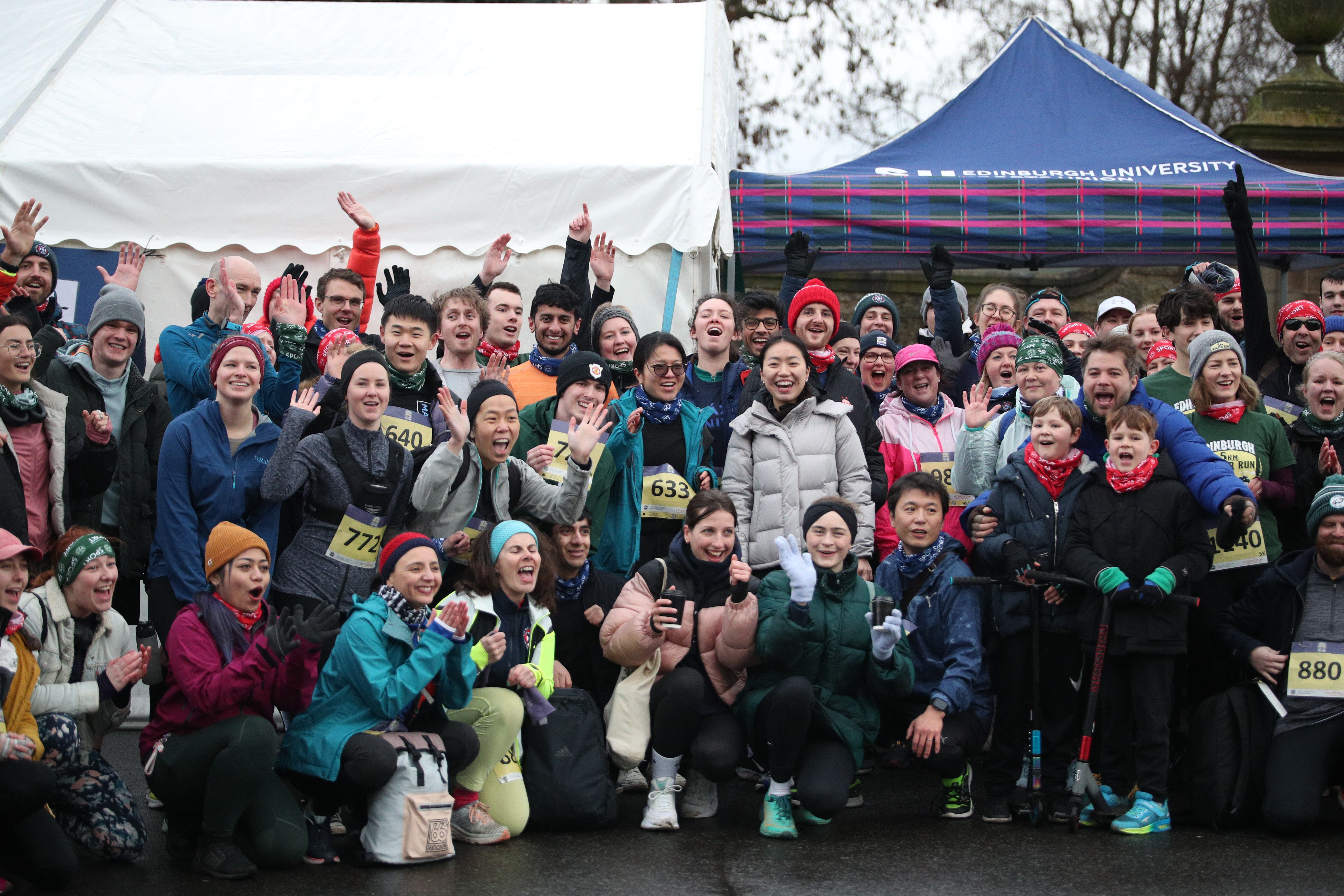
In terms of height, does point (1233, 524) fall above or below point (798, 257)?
below

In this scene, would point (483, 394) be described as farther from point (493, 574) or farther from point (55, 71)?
point (55, 71)

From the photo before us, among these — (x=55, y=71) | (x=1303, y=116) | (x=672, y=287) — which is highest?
(x=1303, y=116)

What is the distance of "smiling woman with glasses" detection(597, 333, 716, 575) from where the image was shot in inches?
223

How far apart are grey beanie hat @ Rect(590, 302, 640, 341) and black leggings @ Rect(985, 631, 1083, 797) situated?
2319mm

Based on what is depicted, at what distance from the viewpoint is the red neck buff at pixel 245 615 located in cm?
458

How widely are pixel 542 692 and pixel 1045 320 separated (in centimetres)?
336

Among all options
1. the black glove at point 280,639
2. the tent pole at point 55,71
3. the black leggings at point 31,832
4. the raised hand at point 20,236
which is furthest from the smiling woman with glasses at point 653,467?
the tent pole at point 55,71

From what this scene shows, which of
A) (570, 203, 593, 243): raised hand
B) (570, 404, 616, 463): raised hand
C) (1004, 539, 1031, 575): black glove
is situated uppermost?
(570, 203, 593, 243): raised hand

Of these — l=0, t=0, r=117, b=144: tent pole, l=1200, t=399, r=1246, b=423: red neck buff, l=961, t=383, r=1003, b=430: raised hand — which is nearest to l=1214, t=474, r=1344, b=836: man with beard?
l=1200, t=399, r=1246, b=423: red neck buff

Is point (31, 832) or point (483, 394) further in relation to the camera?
point (483, 394)

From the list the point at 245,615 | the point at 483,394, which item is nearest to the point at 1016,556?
the point at 483,394

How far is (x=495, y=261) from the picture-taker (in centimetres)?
730

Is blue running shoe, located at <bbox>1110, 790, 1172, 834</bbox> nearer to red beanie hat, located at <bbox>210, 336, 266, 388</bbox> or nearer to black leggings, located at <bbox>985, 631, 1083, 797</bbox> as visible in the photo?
black leggings, located at <bbox>985, 631, 1083, 797</bbox>

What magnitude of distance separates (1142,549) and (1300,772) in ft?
3.19
